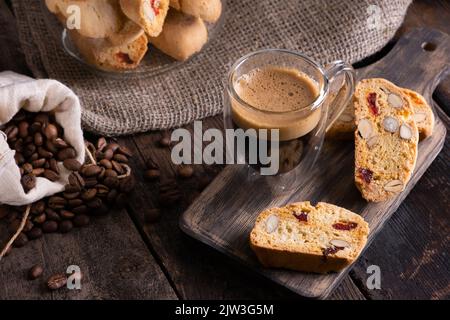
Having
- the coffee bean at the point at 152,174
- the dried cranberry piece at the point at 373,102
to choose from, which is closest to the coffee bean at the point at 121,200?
the coffee bean at the point at 152,174

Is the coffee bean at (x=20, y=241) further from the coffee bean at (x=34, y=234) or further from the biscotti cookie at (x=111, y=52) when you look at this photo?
the biscotti cookie at (x=111, y=52)

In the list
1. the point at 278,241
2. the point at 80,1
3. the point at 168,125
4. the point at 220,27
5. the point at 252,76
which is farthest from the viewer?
the point at 220,27

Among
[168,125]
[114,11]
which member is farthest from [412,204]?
[114,11]

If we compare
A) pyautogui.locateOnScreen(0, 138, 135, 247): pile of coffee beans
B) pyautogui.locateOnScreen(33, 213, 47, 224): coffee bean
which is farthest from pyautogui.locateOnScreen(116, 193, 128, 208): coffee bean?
pyautogui.locateOnScreen(33, 213, 47, 224): coffee bean

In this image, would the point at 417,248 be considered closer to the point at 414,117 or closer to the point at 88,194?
the point at 414,117

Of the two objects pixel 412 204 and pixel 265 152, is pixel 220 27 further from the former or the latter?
pixel 412 204

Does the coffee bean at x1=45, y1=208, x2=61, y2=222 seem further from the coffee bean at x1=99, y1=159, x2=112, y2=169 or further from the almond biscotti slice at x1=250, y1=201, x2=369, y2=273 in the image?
the almond biscotti slice at x1=250, y1=201, x2=369, y2=273
